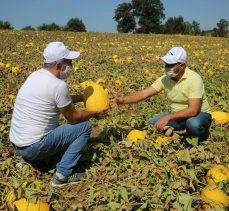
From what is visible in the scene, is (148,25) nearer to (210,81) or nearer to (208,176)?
(210,81)

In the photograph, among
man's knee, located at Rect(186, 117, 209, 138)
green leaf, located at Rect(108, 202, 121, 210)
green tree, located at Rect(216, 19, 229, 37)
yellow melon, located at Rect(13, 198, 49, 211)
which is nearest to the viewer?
green leaf, located at Rect(108, 202, 121, 210)

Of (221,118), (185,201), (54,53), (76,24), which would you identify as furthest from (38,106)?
(76,24)

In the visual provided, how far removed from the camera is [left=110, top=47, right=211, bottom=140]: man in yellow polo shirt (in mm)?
5297

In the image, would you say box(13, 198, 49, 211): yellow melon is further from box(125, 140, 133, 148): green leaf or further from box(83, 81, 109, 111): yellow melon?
box(83, 81, 109, 111): yellow melon

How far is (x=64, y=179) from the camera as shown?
4668 millimetres

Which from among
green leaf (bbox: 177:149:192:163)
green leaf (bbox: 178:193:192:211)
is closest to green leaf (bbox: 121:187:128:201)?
green leaf (bbox: 178:193:192:211)

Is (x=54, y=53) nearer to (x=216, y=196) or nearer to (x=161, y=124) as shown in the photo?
(x=161, y=124)

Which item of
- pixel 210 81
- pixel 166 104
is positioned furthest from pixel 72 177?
pixel 210 81

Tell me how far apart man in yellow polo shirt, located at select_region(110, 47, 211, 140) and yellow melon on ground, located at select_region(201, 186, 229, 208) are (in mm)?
1303

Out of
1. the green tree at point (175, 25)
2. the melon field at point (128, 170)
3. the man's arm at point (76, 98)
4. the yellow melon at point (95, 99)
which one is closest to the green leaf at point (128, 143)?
the melon field at point (128, 170)

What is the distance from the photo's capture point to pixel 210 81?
981 cm

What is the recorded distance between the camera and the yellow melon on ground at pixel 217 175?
442cm

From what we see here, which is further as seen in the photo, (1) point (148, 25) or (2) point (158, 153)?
(1) point (148, 25)

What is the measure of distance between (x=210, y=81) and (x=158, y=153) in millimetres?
5451
